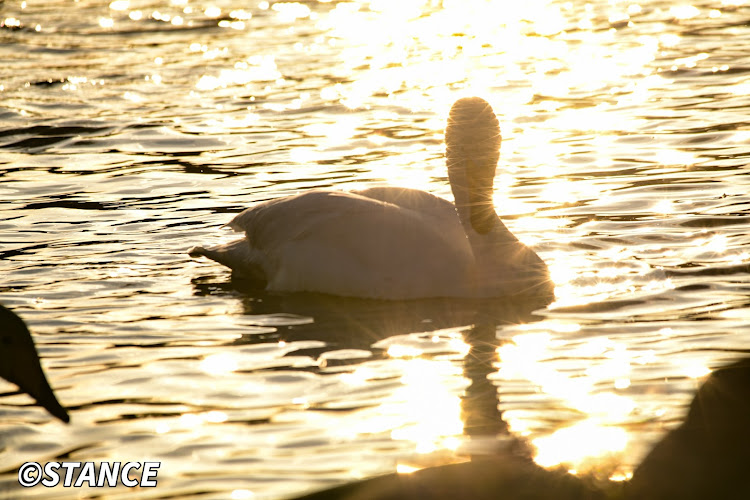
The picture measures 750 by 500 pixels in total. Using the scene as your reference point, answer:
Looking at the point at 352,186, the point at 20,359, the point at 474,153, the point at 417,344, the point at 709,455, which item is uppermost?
the point at 20,359

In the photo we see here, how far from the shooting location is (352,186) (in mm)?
8953

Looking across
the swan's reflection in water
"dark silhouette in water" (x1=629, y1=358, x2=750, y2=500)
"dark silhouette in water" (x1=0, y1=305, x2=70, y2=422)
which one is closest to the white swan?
the swan's reflection in water

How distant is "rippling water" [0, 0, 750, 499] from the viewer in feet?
18.5

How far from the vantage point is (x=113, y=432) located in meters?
5.68

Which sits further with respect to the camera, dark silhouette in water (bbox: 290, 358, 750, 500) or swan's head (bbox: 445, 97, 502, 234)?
swan's head (bbox: 445, 97, 502, 234)

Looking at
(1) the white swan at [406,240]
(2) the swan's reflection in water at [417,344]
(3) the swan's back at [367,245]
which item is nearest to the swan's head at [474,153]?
(1) the white swan at [406,240]

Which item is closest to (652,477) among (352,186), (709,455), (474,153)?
(709,455)

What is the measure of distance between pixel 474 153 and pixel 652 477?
4177 mm

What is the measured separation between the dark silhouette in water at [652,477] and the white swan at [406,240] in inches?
120

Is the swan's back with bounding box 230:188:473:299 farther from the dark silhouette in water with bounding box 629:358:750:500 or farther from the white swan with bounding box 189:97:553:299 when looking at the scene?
the dark silhouette in water with bounding box 629:358:750:500

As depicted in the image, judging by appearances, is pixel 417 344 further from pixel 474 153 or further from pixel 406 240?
pixel 474 153

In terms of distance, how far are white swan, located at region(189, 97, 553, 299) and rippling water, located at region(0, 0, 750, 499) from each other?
17 cm

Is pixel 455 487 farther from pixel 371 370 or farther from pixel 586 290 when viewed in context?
pixel 586 290

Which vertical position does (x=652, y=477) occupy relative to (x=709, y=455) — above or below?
below
